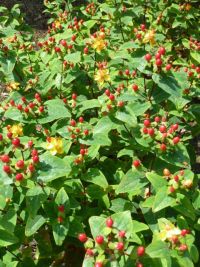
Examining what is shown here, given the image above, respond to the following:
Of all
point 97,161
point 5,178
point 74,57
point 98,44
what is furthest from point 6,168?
point 98,44

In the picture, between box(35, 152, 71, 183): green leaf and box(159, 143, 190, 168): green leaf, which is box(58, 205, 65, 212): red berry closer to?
box(35, 152, 71, 183): green leaf

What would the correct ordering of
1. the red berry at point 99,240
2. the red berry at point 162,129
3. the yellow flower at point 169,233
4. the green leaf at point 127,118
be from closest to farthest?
the red berry at point 99,240 < the yellow flower at point 169,233 < the red berry at point 162,129 < the green leaf at point 127,118

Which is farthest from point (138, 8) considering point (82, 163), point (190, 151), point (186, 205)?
point (186, 205)

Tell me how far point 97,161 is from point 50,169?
887 mm

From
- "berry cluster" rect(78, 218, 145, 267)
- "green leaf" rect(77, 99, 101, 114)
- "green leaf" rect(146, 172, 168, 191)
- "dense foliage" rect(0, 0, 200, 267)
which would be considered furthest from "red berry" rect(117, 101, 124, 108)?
"berry cluster" rect(78, 218, 145, 267)

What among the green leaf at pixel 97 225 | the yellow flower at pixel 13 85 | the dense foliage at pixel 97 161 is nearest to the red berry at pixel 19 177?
the dense foliage at pixel 97 161

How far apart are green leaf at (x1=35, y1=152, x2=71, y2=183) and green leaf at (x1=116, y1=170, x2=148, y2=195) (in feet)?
1.28

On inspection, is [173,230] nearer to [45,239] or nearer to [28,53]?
[45,239]

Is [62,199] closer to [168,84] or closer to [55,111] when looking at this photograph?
[55,111]

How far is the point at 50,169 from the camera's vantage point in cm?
222

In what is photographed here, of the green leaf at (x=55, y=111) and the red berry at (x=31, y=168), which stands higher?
the red berry at (x=31, y=168)

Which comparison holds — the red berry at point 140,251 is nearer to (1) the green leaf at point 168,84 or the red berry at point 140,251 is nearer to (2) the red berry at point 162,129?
(2) the red berry at point 162,129

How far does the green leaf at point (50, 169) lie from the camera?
2.18 m

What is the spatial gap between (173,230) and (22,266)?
1.13 m
